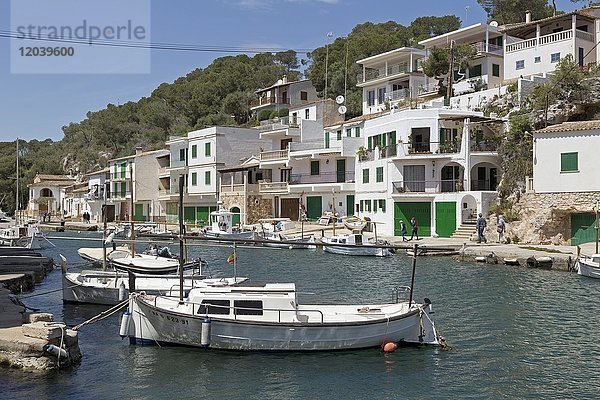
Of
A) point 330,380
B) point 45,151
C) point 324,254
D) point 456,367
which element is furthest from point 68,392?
point 45,151

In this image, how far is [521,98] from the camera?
50.3 m

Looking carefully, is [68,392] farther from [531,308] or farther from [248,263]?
[248,263]

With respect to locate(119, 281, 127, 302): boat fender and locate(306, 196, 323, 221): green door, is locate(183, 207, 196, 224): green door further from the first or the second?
locate(119, 281, 127, 302): boat fender

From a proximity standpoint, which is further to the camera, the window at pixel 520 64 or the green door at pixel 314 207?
the green door at pixel 314 207

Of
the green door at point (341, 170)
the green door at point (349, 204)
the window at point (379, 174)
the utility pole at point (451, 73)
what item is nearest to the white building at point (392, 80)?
the utility pole at point (451, 73)

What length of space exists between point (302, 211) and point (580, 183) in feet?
91.4

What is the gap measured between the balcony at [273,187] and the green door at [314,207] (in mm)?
2742

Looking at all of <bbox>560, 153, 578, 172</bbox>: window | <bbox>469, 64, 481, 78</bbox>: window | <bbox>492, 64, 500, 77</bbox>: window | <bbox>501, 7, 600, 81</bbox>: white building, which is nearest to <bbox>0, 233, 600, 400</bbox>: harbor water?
<bbox>560, 153, 578, 172</bbox>: window

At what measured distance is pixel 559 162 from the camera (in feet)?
134

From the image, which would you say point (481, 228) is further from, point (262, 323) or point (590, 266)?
point (262, 323)

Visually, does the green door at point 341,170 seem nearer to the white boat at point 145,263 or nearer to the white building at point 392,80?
the white building at point 392,80

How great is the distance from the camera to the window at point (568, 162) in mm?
40094

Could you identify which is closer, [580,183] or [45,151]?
[580,183]

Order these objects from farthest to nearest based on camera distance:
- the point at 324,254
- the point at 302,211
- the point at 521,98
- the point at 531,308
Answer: the point at 302,211
the point at 521,98
the point at 324,254
the point at 531,308
